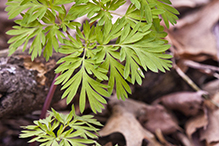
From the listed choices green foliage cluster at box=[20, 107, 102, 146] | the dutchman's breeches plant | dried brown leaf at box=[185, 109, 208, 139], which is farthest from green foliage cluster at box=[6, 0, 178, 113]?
dried brown leaf at box=[185, 109, 208, 139]

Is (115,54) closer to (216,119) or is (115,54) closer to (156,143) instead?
(156,143)

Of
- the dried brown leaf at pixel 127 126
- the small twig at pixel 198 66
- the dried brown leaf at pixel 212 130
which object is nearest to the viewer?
the dried brown leaf at pixel 127 126

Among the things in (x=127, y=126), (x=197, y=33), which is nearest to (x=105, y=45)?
(x=127, y=126)

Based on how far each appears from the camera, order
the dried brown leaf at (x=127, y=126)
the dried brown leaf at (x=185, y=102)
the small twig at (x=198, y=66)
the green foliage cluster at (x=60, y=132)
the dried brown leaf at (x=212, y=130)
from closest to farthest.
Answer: the green foliage cluster at (x=60, y=132), the dried brown leaf at (x=127, y=126), the dried brown leaf at (x=212, y=130), the dried brown leaf at (x=185, y=102), the small twig at (x=198, y=66)

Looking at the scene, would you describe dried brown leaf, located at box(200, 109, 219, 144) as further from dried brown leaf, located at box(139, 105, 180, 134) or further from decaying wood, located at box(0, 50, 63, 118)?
decaying wood, located at box(0, 50, 63, 118)

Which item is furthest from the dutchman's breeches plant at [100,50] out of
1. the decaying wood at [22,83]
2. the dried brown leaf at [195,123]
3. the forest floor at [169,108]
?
the dried brown leaf at [195,123]

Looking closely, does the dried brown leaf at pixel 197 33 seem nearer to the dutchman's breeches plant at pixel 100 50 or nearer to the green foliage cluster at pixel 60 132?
the dutchman's breeches plant at pixel 100 50

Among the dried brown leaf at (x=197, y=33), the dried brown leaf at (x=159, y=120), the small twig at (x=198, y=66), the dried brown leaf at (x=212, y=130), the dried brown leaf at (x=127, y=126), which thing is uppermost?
the dried brown leaf at (x=197, y=33)

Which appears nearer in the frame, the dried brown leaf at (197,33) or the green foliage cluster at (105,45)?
the green foliage cluster at (105,45)

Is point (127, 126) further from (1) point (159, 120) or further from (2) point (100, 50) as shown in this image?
(2) point (100, 50)
